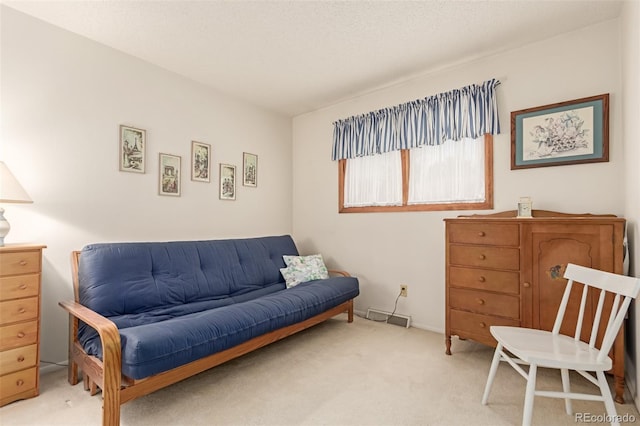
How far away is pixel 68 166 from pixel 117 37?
1.06m

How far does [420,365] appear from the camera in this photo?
7.72 ft

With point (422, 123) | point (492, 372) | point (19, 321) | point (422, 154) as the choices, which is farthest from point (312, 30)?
point (19, 321)

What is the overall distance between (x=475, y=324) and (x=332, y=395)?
1195 millimetres

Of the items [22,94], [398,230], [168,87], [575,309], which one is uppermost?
[168,87]

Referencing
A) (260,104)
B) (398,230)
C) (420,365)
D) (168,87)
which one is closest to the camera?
(420,365)

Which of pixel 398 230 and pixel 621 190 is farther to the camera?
pixel 398 230

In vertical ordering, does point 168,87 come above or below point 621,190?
above

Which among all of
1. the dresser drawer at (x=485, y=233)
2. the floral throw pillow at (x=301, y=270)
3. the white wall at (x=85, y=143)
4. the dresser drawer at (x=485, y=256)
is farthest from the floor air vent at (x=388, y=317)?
the white wall at (x=85, y=143)

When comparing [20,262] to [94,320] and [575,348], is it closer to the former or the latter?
[94,320]

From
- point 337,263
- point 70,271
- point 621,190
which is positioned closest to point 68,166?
point 70,271

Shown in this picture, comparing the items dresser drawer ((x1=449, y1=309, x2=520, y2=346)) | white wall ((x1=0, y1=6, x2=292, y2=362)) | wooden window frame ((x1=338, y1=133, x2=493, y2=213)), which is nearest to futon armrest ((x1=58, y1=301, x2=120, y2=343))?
white wall ((x1=0, y1=6, x2=292, y2=362))

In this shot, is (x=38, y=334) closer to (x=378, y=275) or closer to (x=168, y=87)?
(x=168, y=87)

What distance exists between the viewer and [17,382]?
1854mm

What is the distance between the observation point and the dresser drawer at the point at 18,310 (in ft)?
5.91
